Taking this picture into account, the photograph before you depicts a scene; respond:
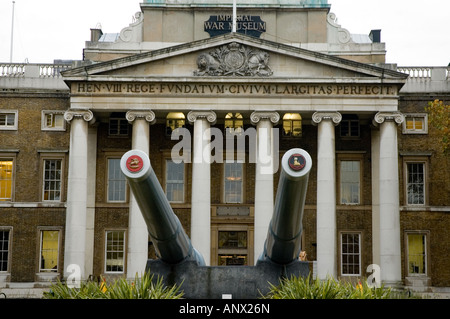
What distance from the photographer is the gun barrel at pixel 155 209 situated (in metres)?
11.7

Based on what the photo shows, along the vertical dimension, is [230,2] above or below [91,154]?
above

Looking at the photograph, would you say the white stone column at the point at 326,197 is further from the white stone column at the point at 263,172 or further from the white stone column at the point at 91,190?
the white stone column at the point at 91,190

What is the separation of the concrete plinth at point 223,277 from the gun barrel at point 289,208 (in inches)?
8.9

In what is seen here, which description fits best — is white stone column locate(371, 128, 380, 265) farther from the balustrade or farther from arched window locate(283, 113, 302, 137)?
the balustrade

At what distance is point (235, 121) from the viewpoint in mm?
43906

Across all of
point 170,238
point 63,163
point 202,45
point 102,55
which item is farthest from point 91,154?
point 170,238

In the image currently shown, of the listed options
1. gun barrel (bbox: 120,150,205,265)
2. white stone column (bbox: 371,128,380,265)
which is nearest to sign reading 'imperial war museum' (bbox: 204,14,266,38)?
white stone column (bbox: 371,128,380,265)

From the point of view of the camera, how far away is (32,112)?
46.2 meters

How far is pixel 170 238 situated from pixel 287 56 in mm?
28729

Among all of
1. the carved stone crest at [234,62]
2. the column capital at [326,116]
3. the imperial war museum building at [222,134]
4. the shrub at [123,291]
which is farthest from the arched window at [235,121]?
the shrub at [123,291]

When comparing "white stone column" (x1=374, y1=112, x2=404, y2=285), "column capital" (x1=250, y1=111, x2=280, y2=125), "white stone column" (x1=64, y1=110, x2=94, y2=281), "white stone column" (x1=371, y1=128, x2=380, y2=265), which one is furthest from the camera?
"white stone column" (x1=371, y1=128, x2=380, y2=265)

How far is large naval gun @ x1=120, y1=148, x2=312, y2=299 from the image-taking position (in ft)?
38.3

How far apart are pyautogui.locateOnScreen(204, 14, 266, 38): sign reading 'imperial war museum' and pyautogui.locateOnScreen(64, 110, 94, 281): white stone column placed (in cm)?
977

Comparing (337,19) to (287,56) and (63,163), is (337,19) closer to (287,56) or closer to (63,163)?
(287,56)
